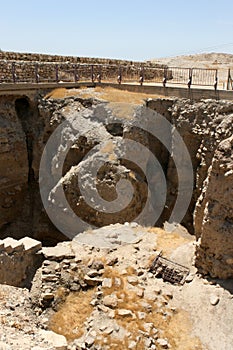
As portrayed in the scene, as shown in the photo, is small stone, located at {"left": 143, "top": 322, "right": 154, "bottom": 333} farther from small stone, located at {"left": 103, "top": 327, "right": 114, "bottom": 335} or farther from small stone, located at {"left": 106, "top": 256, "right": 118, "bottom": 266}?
small stone, located at {"left": 106, "top": 256, "right": 118, "bottom": 266}

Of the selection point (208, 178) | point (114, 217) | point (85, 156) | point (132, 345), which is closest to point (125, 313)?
point (132, 345)

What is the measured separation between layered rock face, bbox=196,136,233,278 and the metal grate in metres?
0.88

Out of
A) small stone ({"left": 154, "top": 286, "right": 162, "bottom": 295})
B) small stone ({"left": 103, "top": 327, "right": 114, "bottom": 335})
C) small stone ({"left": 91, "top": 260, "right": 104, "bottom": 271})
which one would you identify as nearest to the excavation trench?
small stone ({"left": 91, "top": 260, "right": 104, "bottom": 271})

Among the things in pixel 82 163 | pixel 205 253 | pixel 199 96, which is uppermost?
pixel 199 96

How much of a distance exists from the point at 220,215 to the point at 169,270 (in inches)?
93.5

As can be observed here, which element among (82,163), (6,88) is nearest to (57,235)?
(82,163)

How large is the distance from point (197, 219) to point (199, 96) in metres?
8.21

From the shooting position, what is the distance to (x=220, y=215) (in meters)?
10.2

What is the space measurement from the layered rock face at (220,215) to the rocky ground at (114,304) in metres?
0.58

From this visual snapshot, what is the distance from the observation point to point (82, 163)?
54.2 ft

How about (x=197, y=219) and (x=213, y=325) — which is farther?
(x=197, y=219)

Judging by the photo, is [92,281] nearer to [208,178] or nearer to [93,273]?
[93,273]

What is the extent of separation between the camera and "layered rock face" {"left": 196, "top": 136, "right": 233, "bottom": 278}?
10013 millimetres

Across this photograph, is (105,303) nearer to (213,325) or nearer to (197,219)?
(213,325)
